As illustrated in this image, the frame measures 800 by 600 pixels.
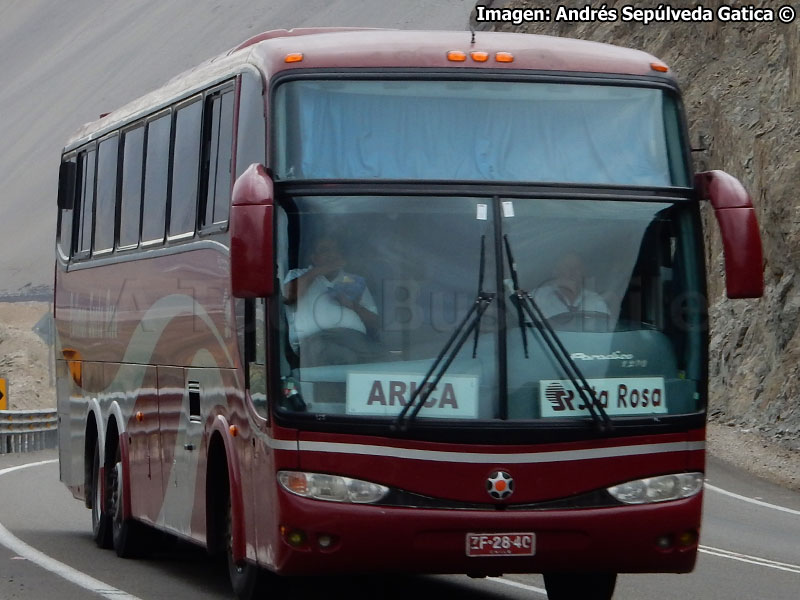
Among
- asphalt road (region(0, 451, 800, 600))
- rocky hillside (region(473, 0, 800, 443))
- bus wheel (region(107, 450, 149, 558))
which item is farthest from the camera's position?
rocky hillside (region(473, 0, 800, 443))

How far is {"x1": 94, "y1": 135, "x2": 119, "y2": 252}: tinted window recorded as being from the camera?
14969mm

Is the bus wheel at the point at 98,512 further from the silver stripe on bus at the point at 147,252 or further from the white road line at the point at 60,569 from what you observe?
the silver stripe on bus at the point at 147,252

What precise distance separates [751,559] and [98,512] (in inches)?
219

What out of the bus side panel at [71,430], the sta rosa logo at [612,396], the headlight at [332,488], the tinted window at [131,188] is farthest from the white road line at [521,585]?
the bus side panel at [71,430]

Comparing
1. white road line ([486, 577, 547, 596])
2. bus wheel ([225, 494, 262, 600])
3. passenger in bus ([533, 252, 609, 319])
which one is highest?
passenger in bus ([533, 252, 609, 319])

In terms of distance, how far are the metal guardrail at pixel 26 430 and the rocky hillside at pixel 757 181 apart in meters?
13.6

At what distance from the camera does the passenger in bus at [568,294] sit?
9352mm

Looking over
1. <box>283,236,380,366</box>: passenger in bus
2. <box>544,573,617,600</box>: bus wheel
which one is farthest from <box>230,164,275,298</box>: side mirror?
<box>544,573,617,600</box>: bus wheel

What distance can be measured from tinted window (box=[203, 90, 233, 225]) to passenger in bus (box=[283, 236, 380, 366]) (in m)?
1.62

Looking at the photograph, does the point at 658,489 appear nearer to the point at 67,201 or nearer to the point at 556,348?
the point at 556,348

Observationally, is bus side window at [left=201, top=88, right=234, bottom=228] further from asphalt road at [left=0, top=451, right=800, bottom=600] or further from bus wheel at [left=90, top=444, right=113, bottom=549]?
bus wheel at [left=90, top=444, right=113, bottom=549]

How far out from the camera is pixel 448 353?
9.20 meters

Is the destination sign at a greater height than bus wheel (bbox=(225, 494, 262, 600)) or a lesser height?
greater

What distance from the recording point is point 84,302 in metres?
16.1
